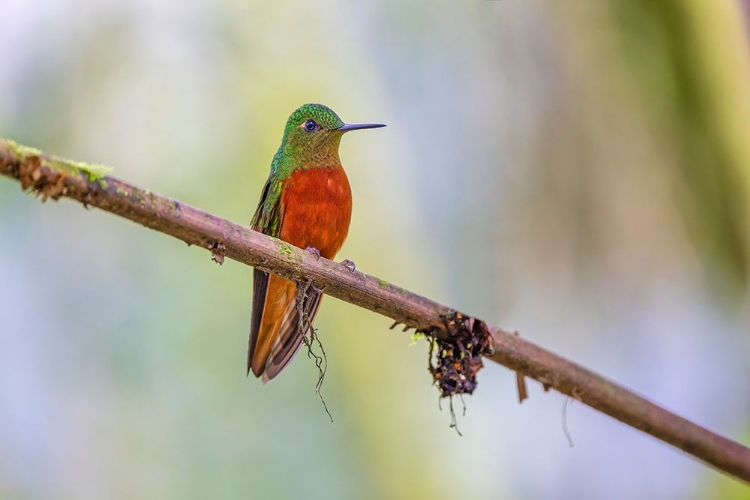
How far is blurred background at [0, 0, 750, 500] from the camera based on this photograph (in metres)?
4.52

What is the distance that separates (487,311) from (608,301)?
82 centimetres

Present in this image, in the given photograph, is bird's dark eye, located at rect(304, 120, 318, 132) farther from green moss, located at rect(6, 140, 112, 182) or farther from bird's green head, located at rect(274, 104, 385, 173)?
green moss, located at rect(6, 140, 112, 182)

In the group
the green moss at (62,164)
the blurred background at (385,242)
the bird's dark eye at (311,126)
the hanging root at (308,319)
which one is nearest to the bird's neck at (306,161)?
the bird's dark eye at (311,126)

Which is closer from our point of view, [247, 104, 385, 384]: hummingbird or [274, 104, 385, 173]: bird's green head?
[247, 104, 385, 384]: hummingbird

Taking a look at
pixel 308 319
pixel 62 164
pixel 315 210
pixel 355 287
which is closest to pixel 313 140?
pixel 315 210

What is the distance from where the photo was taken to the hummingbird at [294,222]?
3.40m

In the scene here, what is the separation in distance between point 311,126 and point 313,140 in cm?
9

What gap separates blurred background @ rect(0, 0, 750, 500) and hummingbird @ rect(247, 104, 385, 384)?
3.40 ft

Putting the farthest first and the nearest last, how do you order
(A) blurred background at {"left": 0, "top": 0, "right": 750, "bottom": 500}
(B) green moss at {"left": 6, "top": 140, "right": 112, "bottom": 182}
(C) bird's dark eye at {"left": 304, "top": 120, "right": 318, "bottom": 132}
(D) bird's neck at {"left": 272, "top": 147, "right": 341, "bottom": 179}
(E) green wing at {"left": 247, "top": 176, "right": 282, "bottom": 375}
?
(A) blurred background at {"left": 0, "top": 0, "right": 750, "bottom": 500} → (C) bird's dark eye at {"left": 304, "top": 120, "right": 318, "bottom": 132} → (D) bird's neck at {"left": 272, "top": 147, "right": 341, "bottom": 179} → (E) green wing at {"left": 247, "top": 176, "right": 282, "bottom": 375} → (B) green moss at {"left": 6, "top": 140, "right": 112, "bottom": 182}

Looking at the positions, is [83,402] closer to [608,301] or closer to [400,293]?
[400,293]

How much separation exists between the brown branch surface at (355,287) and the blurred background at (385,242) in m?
1.72

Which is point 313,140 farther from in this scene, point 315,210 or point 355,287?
point 355,287

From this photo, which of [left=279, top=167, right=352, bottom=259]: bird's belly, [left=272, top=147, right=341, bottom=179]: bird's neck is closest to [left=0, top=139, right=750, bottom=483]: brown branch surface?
[left=279, top=167, right=352, bottom=259]: bird's belly

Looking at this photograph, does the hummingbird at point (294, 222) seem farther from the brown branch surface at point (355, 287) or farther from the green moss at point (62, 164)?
the green moss at point (62, 164)
